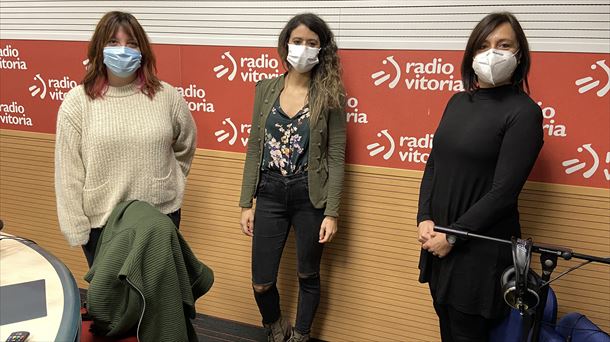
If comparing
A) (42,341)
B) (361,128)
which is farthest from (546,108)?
(42,341)

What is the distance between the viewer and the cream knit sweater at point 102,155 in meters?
1.83

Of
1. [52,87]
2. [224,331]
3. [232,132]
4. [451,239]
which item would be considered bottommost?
[224,331]

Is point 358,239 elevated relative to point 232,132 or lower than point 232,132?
lower

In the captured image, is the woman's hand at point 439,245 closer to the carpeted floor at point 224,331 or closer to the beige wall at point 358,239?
the beige wall at point 358,239

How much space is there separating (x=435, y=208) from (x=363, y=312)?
102cm

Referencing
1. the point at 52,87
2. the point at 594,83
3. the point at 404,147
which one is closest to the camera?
the point at 594,83

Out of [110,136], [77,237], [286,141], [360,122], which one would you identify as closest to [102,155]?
[110,136]

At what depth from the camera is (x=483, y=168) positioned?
1.60 metres

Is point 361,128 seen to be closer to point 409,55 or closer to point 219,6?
point 409,55

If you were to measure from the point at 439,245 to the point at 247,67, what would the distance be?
1.40 meters

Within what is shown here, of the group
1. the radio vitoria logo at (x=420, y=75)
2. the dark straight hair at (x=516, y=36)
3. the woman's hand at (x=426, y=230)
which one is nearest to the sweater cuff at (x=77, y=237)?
the woman's hand at (x=426, y=230)

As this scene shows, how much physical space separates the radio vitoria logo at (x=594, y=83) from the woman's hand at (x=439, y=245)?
3.04 ft

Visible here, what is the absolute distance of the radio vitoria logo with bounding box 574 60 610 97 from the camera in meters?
1.95

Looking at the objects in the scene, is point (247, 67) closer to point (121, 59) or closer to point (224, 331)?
point (121, 59)
